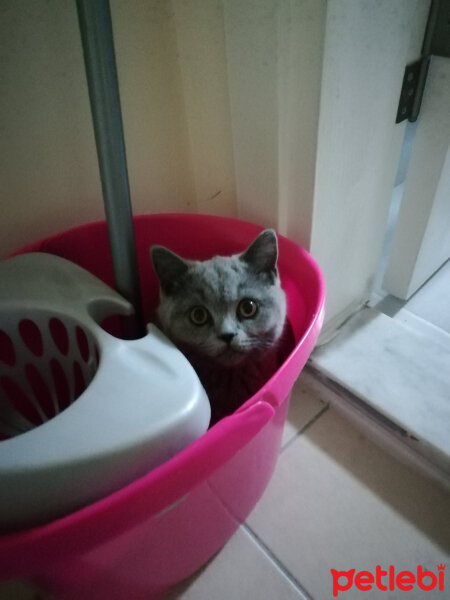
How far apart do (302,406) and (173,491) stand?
2.05ft

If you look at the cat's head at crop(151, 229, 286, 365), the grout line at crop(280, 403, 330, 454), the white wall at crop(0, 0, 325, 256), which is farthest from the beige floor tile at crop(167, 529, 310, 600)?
the white wall at crop(0, 0, 325, 256)

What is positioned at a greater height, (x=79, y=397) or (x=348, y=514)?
(x=79, y=397)

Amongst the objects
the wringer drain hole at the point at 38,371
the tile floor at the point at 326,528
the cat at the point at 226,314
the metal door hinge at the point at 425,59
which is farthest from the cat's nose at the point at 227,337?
the metal door hinge at the point at 425,59

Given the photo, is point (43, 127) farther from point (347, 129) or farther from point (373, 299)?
point (373, 299)

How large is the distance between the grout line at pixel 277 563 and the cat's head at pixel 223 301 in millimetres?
351

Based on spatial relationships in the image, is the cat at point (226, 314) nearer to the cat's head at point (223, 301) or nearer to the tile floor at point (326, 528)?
the cat's head at point (223, 301)

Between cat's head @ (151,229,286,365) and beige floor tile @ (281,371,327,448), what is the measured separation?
0.32 metres

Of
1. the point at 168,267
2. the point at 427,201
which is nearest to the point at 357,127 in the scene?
the point at 427,201

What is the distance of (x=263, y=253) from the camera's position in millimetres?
679

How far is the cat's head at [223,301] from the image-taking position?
643 mm

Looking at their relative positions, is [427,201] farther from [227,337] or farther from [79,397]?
[79,397]

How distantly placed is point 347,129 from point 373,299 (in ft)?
1.77

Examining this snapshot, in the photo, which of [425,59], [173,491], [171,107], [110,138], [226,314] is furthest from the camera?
[171,107]

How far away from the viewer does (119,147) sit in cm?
55
